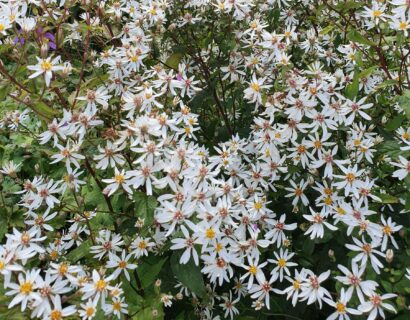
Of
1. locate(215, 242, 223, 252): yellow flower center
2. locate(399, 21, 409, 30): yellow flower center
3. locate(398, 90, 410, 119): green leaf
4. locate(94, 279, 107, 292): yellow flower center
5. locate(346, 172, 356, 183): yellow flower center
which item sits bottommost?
locate(346, 172, 356, 183): yellow flower center

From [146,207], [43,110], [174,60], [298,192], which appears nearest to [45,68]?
[43,110]

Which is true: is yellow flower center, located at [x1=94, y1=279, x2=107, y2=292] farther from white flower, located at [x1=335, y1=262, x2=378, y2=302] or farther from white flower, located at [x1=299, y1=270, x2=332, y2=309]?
white flower, located at [x1=335, y1=262, x2=378, y2=302]

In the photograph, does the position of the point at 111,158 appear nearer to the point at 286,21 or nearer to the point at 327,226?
the point at 327,226

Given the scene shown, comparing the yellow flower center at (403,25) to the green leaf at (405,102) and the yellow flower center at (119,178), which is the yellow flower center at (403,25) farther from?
the yellow flower center at (119,178)

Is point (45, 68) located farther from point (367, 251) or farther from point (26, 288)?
point (367, 251)

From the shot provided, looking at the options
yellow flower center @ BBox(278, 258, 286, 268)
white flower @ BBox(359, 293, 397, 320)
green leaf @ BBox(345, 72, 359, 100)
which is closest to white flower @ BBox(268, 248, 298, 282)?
yellow flower center @ BBox(278, 258, 286, 268)

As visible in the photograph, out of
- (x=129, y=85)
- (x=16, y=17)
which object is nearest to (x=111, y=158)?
(x=129, y=85)

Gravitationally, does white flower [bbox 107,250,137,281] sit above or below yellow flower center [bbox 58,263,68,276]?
below
